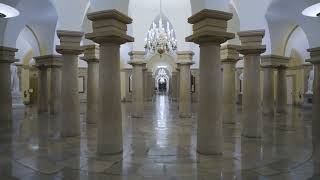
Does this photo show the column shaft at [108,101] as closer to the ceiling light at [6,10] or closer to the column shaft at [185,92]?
the ceiling light at [6,10]

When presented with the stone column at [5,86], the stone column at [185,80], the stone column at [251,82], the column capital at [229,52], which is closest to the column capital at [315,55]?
the column capital at [229,52]

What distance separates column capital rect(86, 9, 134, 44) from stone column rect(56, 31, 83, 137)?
2.19 metres

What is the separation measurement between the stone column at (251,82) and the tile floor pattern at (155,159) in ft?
1.45

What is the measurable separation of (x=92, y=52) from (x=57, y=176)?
21.5ft

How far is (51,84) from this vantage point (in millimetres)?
15898

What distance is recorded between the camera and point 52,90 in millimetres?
15773

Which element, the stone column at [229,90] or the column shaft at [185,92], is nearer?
the stone column at [229,90]

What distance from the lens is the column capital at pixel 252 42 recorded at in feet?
26.2

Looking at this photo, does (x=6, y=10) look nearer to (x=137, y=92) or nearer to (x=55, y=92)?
(x=137, y=92)

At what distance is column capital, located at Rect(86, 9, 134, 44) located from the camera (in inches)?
232

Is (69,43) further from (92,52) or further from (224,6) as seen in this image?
(224,6)

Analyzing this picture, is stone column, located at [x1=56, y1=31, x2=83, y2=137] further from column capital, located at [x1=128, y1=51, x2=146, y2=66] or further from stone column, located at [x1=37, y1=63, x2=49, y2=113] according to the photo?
stone column, located at [x1=37, y1=63, x2=49, y2=113]

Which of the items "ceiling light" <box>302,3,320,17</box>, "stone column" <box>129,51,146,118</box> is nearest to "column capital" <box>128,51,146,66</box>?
"stone column" <box>129,51,146,118</box>

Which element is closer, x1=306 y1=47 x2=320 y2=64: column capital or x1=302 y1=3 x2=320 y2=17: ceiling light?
x1=302 y1=3 x2=320 y2=17: ceiling light
